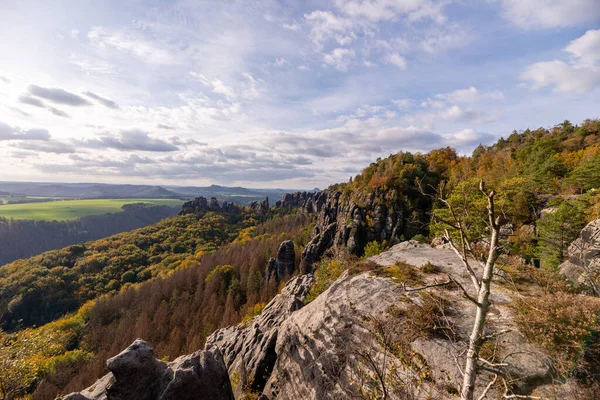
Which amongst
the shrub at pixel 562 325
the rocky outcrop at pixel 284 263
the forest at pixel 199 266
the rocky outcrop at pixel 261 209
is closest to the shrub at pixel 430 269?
the forest at pixel 199 266

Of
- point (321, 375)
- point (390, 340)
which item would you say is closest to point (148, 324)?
point (321, 375)

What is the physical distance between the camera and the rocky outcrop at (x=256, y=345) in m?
17.2

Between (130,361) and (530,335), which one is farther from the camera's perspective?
(130,361)

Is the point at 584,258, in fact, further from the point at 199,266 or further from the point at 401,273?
the point at 199,266

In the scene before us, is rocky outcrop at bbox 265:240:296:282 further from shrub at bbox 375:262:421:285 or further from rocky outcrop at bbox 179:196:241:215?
rocky outcrop at bbox 179:196:241:215

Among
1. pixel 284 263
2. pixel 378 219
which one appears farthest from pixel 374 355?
pixel 284 263

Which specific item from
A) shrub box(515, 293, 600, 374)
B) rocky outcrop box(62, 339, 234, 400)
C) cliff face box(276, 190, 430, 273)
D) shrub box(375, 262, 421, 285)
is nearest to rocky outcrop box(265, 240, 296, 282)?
cliff face box(276, 190, 430, 273)

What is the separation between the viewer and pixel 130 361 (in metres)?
11.9

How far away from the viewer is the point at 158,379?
1215 cm

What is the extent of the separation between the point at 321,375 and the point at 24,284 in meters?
133

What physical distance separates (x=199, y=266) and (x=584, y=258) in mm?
99677

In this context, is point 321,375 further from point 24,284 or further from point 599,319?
point 24,284

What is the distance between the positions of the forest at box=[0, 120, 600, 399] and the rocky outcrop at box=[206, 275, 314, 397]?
14335mm

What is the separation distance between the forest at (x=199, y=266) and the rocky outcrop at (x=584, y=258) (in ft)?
4.91
